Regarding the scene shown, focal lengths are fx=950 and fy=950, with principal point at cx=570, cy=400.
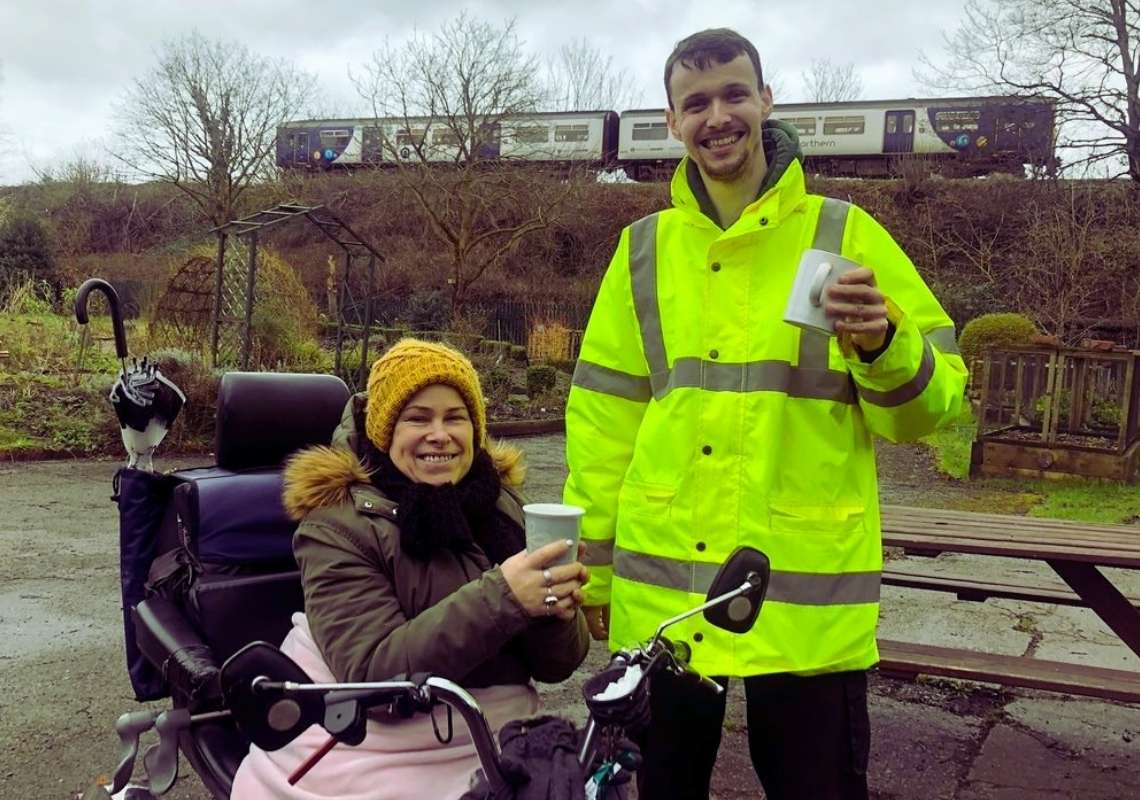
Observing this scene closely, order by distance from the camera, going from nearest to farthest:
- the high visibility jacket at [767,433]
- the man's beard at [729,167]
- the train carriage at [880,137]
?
the high visibility jacket at [767,433]
the man's beard at [729,167]
the train carriage at [880,137]

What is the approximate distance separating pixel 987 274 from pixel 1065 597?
20085 millimetres

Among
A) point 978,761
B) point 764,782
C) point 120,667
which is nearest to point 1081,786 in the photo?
point 978,761

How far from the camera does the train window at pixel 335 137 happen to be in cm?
3003

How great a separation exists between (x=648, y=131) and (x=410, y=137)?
457 inches

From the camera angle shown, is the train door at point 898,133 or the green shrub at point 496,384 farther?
the train door at point 898,133

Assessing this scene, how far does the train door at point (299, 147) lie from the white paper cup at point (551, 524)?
29506 mm

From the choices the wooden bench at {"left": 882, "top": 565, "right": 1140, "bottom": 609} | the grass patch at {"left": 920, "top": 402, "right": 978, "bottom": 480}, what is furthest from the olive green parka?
the grass patch at {"left": 920, "top": 402, "right": 978, "bottom": 480}

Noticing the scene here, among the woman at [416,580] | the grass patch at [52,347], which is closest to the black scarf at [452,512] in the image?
the woman at [416,580]

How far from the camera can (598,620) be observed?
7.36ft

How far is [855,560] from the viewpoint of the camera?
1872mm

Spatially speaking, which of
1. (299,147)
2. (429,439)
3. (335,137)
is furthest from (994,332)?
(299,147)

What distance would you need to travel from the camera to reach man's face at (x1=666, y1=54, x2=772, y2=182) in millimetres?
1941

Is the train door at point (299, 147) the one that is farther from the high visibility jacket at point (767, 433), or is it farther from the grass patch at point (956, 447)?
the high visibility jacket at point (767, 433)

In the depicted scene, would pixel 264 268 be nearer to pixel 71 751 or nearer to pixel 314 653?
pixel 71 751
